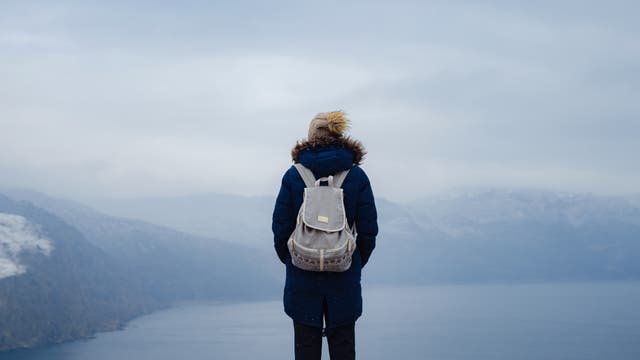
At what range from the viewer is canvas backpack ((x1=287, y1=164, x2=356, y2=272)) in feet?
13.7

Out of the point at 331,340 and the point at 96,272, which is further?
the point at 96,272

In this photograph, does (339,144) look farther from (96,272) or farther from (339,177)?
(96,272)

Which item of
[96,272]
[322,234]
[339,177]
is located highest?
[96,272]

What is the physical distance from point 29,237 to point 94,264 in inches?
687

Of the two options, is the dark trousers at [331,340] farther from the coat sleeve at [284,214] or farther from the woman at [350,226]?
the coat sleeve at [284,214]

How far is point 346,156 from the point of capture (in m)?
4.26

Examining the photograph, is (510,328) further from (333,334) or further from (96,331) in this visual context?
(333,334)

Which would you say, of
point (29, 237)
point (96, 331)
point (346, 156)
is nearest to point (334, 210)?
point (346, 156)

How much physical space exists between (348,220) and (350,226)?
54 millimetres

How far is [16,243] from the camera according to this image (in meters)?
147

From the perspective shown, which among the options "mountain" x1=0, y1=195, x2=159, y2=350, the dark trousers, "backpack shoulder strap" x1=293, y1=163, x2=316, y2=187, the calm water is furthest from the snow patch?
"backpack shoulder strap" x1=293, y1=163, x2=316, y2=187

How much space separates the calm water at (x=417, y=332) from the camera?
97188 mm

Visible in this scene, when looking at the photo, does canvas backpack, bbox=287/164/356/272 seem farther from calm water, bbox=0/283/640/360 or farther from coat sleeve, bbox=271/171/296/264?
calm water, bbox=0/283/640/360

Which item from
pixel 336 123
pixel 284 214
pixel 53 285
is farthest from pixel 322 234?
pixel 53 285
